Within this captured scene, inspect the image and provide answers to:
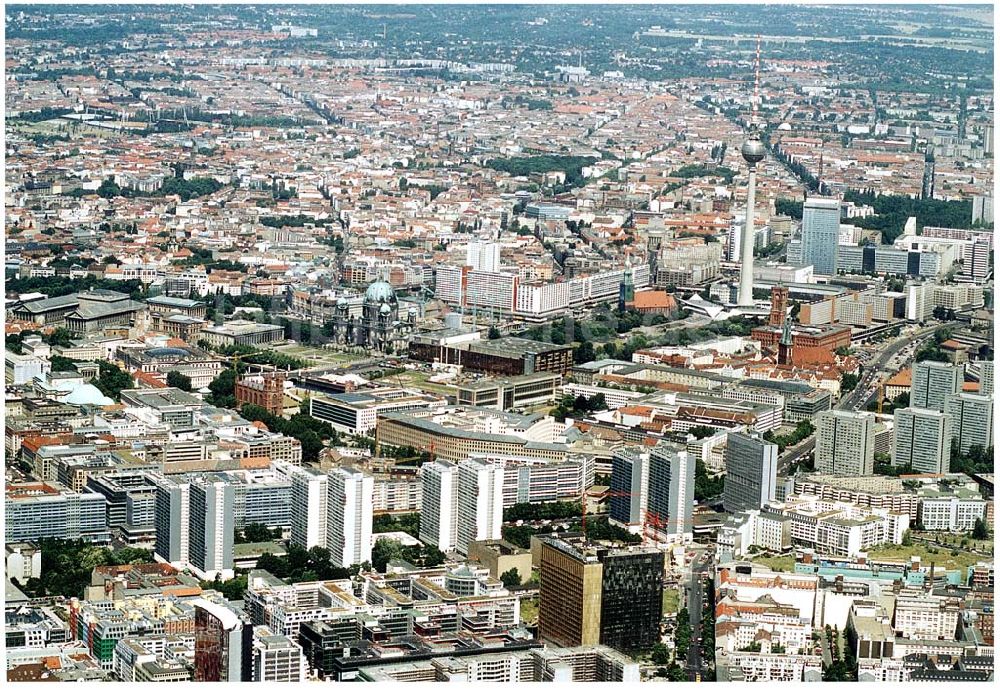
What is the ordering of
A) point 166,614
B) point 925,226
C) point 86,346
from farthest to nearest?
point 925,226, point 86,346, point 166,614

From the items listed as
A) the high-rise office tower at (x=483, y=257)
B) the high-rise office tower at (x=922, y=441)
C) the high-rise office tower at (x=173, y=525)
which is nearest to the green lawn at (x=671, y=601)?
the high-rise office tower at (x=173, y=525)

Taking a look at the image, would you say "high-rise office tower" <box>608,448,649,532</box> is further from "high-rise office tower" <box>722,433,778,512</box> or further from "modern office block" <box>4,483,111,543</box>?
"modern office block" <box>4,483,111,543</box>

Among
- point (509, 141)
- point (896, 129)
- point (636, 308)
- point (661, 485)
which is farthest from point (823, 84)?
point (661, 485)

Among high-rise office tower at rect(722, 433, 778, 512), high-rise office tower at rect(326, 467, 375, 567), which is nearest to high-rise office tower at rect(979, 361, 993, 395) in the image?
high-rise office tower at rect(722, 433, 778, 512)

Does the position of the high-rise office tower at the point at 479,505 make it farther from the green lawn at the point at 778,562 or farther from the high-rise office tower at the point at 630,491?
the green lawn at the point at 778,562

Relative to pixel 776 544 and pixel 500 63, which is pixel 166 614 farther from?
pixel 500 63

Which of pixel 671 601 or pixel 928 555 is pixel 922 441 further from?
pixel 671 601

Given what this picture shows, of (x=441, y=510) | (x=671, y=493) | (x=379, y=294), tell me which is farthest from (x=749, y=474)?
(x=379, y=294)
